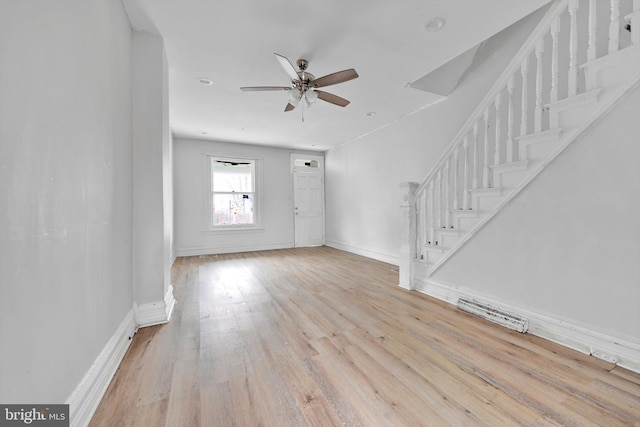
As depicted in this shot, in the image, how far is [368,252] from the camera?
17.2 feet

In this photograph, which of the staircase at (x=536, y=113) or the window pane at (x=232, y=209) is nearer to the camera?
the staircase at (x=536, y=113)

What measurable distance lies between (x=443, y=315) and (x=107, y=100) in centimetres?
324

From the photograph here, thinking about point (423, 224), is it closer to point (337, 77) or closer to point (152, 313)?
point (337, 77)

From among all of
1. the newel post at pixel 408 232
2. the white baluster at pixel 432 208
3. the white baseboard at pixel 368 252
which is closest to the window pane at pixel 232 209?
the white baseboard at pixel 368 252

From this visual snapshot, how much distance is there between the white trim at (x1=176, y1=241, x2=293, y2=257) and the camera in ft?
18.1

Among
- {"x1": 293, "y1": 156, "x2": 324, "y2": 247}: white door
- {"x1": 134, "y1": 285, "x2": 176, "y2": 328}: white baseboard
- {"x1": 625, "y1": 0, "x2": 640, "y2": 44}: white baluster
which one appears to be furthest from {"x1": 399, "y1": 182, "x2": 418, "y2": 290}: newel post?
{"x1": 293, "y1": 156, "x2": 324, "y2": 247}: white door

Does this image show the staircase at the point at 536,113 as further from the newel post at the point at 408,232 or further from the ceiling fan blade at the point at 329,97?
the ceiling fan blade at the point at 329,97

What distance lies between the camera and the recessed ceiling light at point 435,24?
2054 mm

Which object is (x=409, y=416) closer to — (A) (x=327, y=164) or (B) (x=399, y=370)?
(B) (x=399, y=370)

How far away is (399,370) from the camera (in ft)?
5.20

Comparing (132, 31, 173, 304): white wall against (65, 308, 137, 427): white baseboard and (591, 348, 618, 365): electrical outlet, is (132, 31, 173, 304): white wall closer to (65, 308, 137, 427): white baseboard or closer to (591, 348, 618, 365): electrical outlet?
(65, 308, 137, 427): white baseboard

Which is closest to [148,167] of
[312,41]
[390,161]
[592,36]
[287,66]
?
[287,66]

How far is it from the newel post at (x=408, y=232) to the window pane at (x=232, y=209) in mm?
4186

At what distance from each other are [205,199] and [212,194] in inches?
7.9
